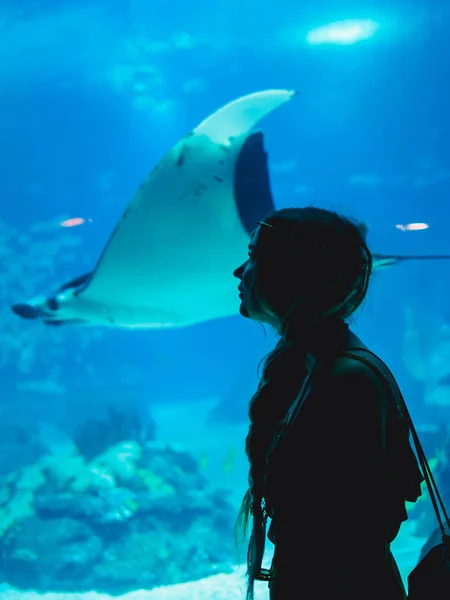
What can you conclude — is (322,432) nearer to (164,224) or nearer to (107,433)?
(164,224)

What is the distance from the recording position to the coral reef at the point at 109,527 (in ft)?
17.1

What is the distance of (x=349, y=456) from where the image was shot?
2.21ft

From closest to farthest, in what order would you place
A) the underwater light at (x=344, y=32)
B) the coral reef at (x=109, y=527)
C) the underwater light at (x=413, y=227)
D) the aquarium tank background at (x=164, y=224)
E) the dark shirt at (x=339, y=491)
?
the dark shirt at (x=339, y=491) < the coral reef at (x=109, y=527) < the aquarium tank background at (x=164, y=224) < the underwater light at (x=344, y=32) < the underwater light at (x=413, y=227)

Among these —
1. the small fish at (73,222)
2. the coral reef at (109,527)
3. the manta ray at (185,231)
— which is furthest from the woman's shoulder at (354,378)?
the small fish at (73,222)

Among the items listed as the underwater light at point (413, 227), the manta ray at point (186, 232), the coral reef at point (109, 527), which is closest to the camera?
the manta ray at point (186, 232)

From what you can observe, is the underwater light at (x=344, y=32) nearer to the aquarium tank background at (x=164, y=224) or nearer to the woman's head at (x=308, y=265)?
the aquarium tank background at (x=164, y=224)

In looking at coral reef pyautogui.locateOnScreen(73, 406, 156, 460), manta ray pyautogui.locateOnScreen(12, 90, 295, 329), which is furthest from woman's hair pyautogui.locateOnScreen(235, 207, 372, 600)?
coral reef pyautogui.locateOnScreen(73, 406, 156, 460)

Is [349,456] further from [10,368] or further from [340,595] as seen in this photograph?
[10,368]

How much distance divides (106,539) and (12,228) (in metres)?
14.7

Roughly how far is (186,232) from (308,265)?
252 cm

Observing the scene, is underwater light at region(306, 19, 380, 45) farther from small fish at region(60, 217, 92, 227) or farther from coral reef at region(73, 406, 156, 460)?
small fish at region(60, 217, 92, 227)

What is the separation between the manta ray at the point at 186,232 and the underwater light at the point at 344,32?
9441 mm

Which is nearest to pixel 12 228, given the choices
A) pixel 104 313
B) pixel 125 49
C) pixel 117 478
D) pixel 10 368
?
pixel 10 368

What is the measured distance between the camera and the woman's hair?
0.79m
